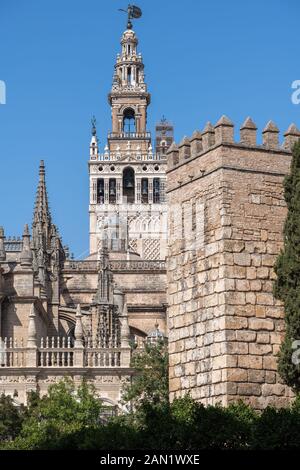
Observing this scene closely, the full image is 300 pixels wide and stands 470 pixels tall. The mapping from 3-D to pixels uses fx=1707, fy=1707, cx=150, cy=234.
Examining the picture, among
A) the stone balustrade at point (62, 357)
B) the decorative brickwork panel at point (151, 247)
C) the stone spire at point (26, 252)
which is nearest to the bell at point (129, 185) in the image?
the decorative brickwork panel at point (151, 247)

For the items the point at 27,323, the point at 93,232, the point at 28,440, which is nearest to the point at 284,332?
the point at 28,440

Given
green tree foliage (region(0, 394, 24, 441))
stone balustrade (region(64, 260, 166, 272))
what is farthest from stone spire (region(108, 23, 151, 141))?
green tree foliage (region(0, 394, 24, 441))

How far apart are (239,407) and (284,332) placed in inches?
107

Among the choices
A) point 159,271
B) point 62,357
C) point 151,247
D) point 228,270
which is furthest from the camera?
point 151,247

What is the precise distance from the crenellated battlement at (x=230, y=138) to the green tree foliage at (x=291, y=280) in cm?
132

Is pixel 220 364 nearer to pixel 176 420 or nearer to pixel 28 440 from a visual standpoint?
pixel 176 420

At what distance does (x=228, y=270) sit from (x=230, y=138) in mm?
3225

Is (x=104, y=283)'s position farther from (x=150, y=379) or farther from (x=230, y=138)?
(x=230, y=138)

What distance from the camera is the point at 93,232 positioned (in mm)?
130250

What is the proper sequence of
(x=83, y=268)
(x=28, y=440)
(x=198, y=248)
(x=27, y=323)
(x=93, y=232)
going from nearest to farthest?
(x=198, y=248) → (x=28, y=440) → (x=27, y=323) → (x=83, y=268) → (x=93, y=232)

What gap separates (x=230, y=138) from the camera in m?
40.2

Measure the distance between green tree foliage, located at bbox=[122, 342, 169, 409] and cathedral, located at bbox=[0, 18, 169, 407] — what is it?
2.37 metres

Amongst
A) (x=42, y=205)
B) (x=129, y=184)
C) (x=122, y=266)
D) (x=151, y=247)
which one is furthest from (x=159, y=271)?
(x=129, y=184)

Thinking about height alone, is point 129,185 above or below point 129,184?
below
